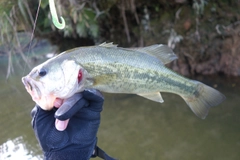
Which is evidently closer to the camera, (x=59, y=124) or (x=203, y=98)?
(x=59, y=124)

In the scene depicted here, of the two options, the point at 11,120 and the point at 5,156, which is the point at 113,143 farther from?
the point at 11,120

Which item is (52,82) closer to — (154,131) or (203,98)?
(203,98)

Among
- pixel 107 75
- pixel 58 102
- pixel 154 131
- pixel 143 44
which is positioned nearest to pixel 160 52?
pixel 107 75

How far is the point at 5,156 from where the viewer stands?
471cm

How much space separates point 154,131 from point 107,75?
3077 mm

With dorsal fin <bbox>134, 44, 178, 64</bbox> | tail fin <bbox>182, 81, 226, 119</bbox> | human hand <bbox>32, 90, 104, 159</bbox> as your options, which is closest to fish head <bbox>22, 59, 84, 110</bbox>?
human hand <bbox>32, 90, 104, 159</bbox>

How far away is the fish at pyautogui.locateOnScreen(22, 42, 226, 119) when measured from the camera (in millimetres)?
1979

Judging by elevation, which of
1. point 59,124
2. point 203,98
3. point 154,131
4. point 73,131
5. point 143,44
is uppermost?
point 59,124

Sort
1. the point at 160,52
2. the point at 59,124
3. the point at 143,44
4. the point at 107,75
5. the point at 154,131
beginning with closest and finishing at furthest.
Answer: the point at 59,124 → the point at 107,75 → the point at 160,52 → the point at 154,131 → the point at 143,44

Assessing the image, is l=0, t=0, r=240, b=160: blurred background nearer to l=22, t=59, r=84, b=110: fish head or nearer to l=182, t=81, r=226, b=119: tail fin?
l=182, t=81, r=226, b=119: tail fin

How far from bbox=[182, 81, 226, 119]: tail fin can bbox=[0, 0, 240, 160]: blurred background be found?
175cm

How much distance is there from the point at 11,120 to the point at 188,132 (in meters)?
3.53

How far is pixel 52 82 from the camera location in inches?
78.1

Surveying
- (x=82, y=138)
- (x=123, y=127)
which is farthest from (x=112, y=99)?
(x=82, y=138)
